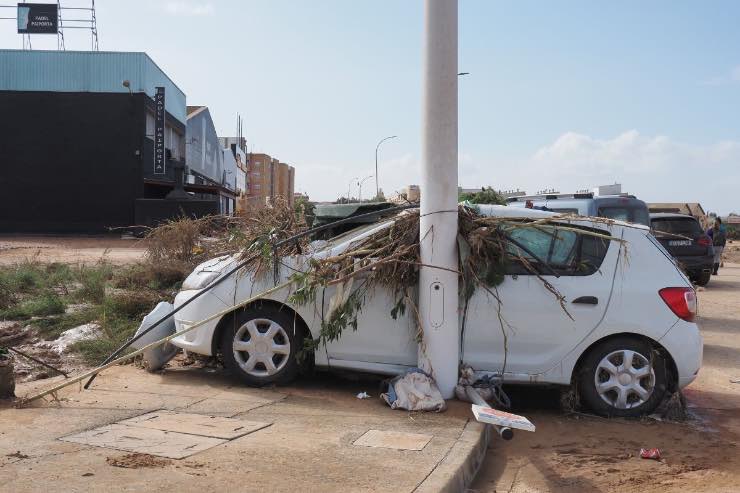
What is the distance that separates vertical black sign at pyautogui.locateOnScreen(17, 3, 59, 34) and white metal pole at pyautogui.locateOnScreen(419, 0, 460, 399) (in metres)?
38.2

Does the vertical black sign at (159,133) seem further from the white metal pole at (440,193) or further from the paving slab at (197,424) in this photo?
the paving slab at (197,424)

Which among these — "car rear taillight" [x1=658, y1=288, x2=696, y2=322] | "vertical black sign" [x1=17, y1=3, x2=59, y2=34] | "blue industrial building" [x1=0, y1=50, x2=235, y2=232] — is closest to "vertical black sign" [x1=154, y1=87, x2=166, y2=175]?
"blue industrial building" [x1=0, y1=50, x2=235, y2=232]

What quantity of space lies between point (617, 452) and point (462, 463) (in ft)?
4.83

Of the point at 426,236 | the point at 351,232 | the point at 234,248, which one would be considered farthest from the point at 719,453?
the point at 234,248

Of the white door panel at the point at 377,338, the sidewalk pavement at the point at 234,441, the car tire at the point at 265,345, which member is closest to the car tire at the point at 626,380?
the sidewalk pavement at the point at 234,441

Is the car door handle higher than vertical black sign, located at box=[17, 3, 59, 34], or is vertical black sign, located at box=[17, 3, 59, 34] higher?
vertical black sign, located at box=[17, 3, 59, 34]

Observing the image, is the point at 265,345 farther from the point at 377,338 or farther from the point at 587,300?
the point at 587,300

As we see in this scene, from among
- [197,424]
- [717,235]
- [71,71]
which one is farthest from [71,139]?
[197,424]

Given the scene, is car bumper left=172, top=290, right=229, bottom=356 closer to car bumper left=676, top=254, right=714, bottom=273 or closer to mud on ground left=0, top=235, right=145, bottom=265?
mud on ground left=0, top=235, right=145, bottom=265

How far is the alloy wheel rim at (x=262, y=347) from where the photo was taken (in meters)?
6.47

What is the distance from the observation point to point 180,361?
7742 millimetres

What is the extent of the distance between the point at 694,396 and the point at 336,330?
12.3 feet

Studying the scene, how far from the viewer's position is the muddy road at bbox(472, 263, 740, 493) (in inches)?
187

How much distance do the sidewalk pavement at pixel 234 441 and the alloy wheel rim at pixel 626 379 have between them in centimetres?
124
